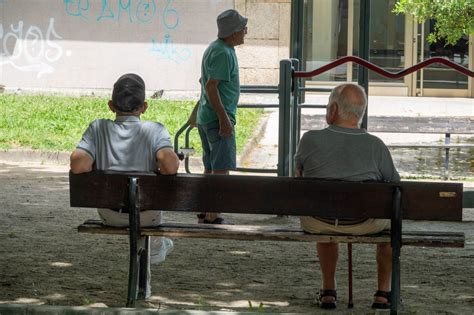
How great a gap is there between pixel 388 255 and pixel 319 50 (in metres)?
18.2

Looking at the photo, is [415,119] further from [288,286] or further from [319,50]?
[319,50]

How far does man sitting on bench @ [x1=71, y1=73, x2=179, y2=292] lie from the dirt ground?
52 centimetres

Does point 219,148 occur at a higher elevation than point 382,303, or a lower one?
higher

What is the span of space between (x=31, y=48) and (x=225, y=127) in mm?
14100

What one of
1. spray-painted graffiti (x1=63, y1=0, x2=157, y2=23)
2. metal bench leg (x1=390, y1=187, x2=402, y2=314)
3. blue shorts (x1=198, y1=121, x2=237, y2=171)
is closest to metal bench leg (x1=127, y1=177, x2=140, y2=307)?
metal bench leg (x1=390, y1=187, x2=402, y2=314)

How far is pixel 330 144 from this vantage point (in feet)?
20.8

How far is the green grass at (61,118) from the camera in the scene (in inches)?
596

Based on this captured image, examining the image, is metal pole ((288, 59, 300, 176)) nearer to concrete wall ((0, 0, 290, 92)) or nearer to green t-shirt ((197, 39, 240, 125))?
A: green t-shirt ((197, 39, 240, 125))

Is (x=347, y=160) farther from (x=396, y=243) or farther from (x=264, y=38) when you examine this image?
(x=264, y=38)

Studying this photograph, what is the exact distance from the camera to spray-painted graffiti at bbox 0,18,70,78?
74.1 feet

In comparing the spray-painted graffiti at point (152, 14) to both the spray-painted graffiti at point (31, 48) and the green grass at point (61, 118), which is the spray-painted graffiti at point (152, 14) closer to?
the spray-painted graffiti at point (31, 48)

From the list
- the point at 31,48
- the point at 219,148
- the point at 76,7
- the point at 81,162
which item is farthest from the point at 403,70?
the point at 31,48

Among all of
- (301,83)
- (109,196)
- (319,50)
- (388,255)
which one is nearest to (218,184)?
(109,196)

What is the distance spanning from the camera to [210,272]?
25.7 feet
